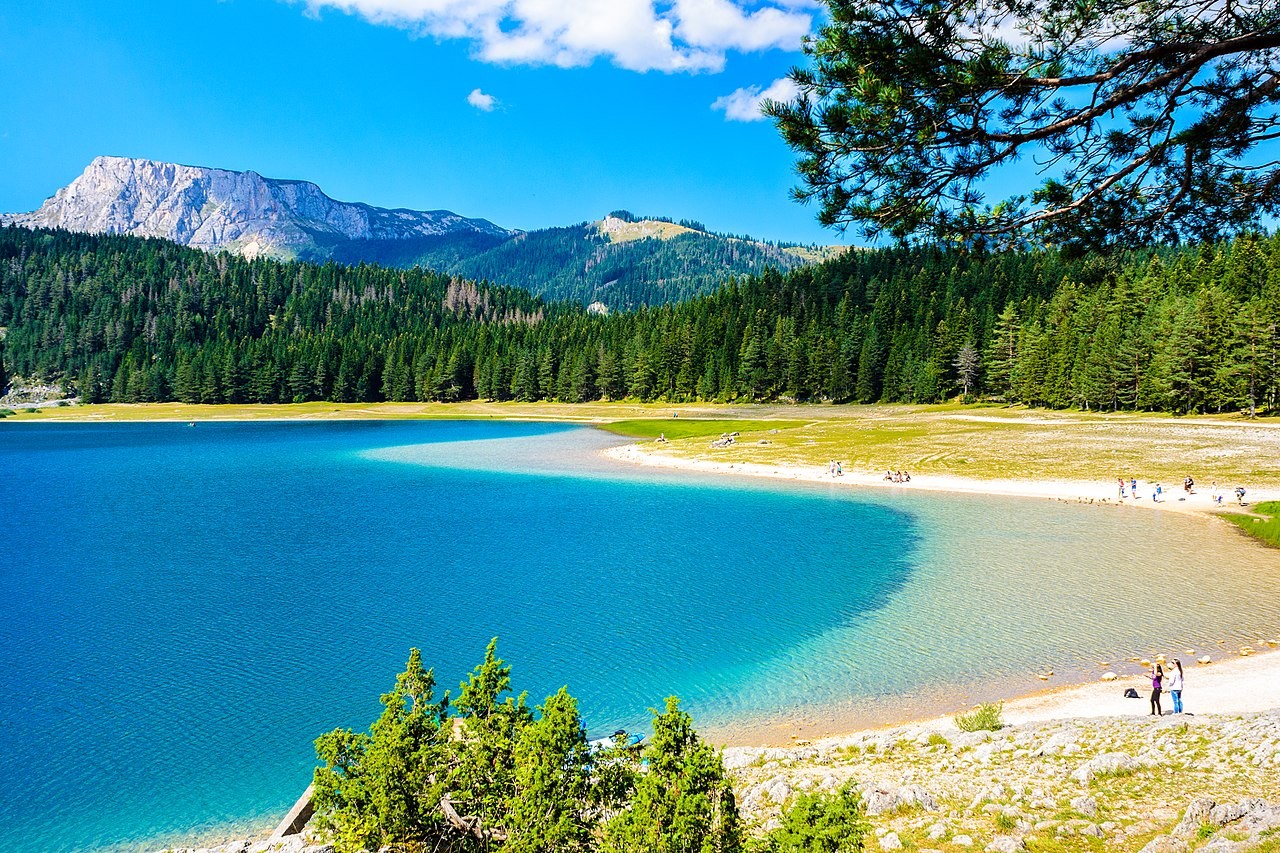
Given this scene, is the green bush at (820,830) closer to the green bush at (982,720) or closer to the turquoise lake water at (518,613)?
the green bush at (982,720)

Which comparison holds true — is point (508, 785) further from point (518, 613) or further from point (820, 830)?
point (518, 613)

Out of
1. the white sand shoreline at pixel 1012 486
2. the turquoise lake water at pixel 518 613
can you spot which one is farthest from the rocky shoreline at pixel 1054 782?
the white sand shoreline at pixel 1012 486

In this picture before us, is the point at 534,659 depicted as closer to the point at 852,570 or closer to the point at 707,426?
the point at 852,570

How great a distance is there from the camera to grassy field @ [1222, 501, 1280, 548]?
33713mm

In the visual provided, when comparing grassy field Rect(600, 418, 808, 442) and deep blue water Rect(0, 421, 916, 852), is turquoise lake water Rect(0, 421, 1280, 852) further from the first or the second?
grassy field Rect(600, 418, 808, 442)

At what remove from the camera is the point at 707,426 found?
3967 inches

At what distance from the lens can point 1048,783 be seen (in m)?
11.3

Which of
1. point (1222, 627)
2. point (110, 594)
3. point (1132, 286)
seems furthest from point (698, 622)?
point (1132, 286)

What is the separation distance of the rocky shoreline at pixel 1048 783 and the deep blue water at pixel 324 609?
4119mm

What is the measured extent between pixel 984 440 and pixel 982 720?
197 feet

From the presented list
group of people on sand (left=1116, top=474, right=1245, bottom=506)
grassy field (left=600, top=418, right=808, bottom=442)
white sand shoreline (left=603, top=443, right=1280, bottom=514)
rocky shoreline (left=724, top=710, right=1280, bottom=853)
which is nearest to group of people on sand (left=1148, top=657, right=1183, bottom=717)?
rocky shoreline (left=724, top=710, right=1280, bottom=853)

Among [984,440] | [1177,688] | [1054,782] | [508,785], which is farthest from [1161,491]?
[508,785]

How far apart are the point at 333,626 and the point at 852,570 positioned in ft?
68.3

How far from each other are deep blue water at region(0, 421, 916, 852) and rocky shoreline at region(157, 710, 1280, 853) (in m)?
4.12
